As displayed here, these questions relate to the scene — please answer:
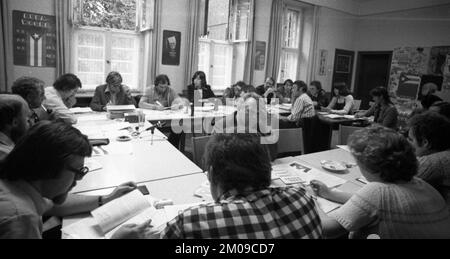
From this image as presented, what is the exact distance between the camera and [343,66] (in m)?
9.12

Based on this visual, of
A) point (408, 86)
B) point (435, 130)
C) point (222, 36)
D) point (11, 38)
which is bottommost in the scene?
point (435, 130)

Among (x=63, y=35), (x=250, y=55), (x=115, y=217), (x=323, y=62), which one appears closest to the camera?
(x=115, y=217)

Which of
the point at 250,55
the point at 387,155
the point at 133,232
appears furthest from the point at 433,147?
the point at 250,55

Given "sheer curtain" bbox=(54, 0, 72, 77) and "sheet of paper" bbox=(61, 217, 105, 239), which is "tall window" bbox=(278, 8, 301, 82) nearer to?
"sheer curtain" bbox=(54, 0, 72, 77)

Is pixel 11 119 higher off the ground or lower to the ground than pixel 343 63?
lower

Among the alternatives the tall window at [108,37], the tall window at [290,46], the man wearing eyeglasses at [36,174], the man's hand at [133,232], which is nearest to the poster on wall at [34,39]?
the tall window at [108,37]

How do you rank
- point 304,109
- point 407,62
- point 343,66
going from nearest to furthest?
point 304,109, point 407,62, point 343,66

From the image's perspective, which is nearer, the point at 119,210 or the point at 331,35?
the point at 119,210

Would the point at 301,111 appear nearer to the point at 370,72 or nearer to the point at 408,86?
the point at 408,86

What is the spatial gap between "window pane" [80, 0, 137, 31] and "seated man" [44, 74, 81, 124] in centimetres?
255

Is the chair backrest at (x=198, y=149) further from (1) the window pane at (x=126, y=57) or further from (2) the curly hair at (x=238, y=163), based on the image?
(1) the window pane at (x=126, y=57)

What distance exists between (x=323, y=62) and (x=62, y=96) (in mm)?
7352
